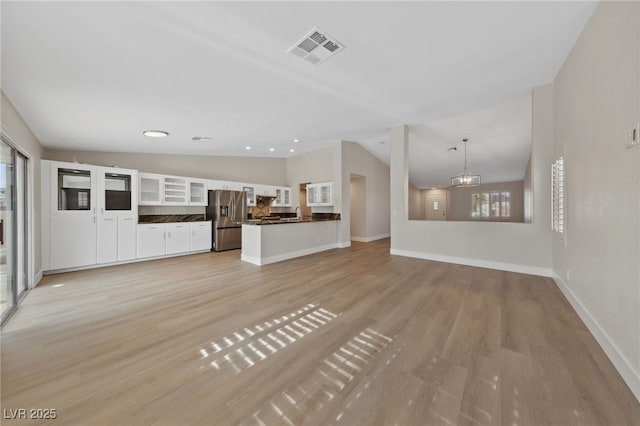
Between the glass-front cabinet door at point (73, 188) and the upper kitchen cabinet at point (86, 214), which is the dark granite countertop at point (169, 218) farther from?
the glass-front cabinet door at point (73, 188)

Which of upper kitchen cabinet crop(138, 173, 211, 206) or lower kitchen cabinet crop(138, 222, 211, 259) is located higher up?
upper kitchen cabinet crop(138, 173, 211, 206)

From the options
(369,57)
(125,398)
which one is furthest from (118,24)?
(125,398)

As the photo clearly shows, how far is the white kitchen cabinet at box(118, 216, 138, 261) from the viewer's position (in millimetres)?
4629

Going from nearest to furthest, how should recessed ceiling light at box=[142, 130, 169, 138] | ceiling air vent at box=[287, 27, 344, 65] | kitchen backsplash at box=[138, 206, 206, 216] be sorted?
ceiling air vent at box=[287, 27, 344, 65] < recessed ceiling light at box=[142, 130, 169, 138] < kitchen backsplash at box=[138, 206, 206, 216]

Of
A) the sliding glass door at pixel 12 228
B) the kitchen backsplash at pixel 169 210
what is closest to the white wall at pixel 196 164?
the kitchen backsplash at pixel 169 210

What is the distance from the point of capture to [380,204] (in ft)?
28.3

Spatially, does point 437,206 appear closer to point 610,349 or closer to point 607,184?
point 607,184

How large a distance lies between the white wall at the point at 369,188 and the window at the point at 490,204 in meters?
5.19

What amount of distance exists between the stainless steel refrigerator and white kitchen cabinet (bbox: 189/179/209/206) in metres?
0.16

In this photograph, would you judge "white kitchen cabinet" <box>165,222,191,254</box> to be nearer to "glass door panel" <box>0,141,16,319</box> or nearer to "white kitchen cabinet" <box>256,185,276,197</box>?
"white kitchen cabinet" <box>256,185,276,197</box>

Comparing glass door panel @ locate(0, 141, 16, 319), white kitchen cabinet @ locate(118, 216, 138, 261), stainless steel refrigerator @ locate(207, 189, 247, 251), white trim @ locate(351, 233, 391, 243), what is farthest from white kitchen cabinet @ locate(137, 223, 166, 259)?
white trim @ locate(351, 233, 391, 243)

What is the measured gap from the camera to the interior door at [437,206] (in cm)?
1199

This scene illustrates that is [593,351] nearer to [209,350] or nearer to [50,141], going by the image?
[209,350]

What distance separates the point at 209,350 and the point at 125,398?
539 mm
